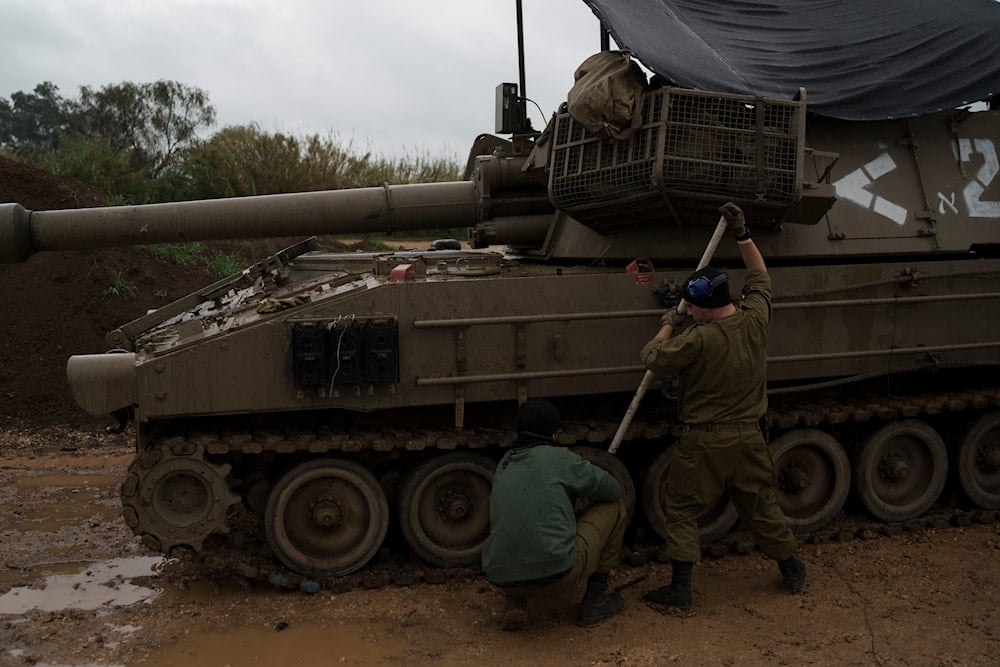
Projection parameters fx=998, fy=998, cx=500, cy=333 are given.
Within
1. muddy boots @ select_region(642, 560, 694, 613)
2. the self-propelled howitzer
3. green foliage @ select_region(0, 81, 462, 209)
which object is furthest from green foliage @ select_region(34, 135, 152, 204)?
muddy boots @ select_region(642, 560, 694, 613)

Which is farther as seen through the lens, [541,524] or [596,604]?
[596,604]

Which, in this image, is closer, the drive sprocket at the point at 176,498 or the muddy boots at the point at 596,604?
the muddy boots at the point at 596,604

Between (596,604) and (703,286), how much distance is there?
194cm

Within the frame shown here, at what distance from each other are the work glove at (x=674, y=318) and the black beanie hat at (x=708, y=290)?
0.26 m

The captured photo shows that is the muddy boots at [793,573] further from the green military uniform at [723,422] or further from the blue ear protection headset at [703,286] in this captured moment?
the blue ear protection headset at [703,286]

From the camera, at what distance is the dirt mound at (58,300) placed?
11.7m

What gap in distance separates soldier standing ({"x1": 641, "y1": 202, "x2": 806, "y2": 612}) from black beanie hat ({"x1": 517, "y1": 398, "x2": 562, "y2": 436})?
26.2 inches

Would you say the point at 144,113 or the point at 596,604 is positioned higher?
the point at 144,113

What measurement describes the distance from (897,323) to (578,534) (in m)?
3.04

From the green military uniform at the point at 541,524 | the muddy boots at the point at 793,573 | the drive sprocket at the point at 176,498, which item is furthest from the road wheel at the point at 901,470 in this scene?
the drive sprocket at the point at 176,498

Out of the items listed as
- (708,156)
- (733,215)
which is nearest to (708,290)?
(733,215)

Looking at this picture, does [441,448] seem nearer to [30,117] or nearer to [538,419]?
[538,419]

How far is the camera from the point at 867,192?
7180mm

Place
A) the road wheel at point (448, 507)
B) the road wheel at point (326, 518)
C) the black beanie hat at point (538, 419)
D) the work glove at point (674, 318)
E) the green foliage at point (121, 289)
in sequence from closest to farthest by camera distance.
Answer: the black beanie hat at point (538, 419) → the work glove at point (674, 318) → the road wheel at point (326, 518) → the road wheel at point (448, 507) → the green foliage at point (121, 289)
